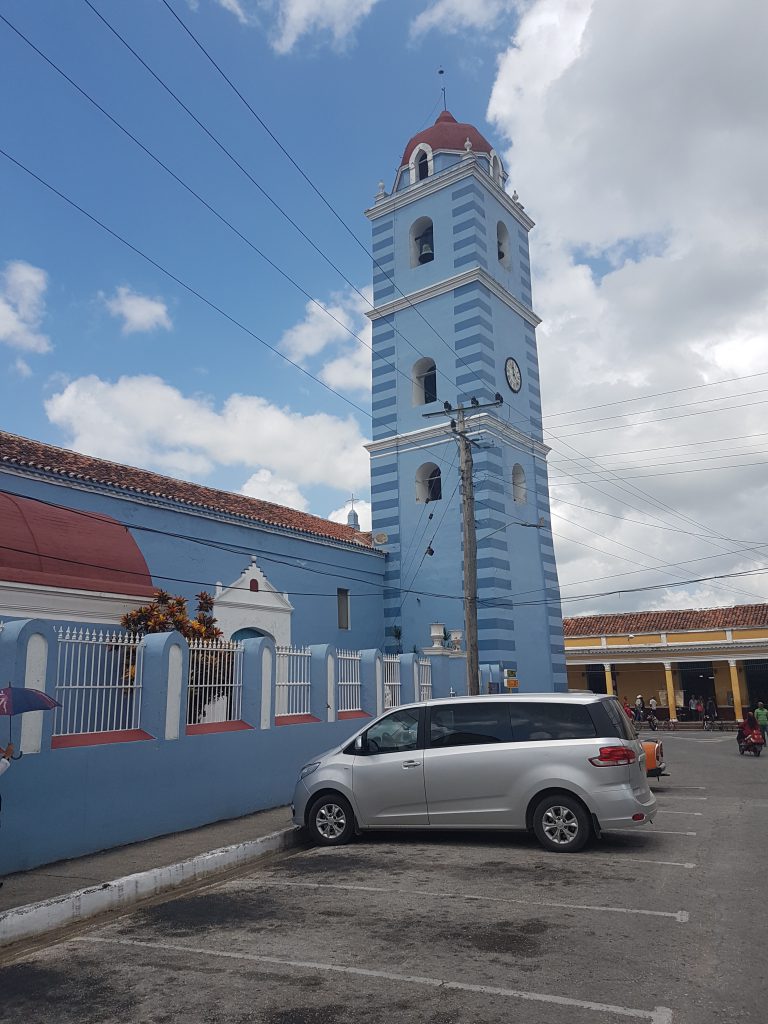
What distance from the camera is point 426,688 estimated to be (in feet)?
56.9

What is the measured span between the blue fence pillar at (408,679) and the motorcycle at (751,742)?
969 cm

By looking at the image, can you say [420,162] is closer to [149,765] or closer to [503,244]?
[503,244]

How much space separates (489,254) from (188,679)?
18275 mm

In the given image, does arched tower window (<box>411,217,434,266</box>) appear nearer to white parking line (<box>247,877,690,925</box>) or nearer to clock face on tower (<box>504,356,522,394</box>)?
clock face on tower (<box>504,356,522,394</box>)

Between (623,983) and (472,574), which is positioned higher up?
(472,574)

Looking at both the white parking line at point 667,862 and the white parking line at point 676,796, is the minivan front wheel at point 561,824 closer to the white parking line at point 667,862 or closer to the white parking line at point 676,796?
the white parking line at point 667,862

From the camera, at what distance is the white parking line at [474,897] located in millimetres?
5879

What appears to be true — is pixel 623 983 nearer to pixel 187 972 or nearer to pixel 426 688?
pixel 187 972

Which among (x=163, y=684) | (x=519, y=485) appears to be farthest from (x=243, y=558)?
(x=519, y=485)

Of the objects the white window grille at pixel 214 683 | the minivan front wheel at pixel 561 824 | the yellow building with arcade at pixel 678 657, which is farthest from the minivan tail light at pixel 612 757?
the yellow building with arcade at pixel 678 657

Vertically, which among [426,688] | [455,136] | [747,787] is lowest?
[747,787]

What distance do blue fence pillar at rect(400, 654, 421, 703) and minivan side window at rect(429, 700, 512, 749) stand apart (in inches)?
275

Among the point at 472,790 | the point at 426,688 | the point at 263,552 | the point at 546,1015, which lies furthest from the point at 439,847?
the point at 263,552

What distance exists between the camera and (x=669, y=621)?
36688 mm
